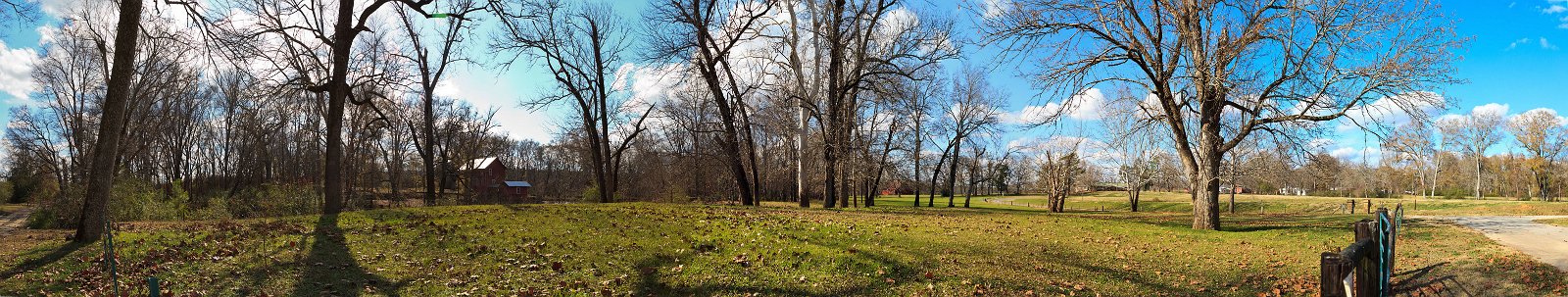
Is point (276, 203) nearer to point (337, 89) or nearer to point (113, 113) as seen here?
point (337, 89)

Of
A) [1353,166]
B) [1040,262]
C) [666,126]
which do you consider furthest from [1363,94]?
[1353,166]

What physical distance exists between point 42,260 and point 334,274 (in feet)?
12.3

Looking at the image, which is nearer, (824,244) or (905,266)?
(905,266)

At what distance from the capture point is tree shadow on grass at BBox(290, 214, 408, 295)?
720cm

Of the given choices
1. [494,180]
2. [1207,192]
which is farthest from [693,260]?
[494,180]

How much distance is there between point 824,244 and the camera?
32.8 feet

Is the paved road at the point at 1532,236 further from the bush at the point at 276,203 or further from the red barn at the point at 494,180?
the red barn at the point at 494,180

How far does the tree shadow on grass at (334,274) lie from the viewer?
7195 mm

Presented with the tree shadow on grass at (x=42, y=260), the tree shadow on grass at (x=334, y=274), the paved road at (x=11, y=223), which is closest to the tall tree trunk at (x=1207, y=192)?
the tree shadow on grass at (x=334, y=274)

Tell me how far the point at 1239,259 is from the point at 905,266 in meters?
5.30

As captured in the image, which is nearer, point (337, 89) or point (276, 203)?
point (337, 89)

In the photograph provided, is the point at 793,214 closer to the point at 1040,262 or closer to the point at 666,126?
the point at 1040,262

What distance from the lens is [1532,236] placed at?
12.1 m

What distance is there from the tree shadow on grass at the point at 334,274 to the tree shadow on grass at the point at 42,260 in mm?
2576
